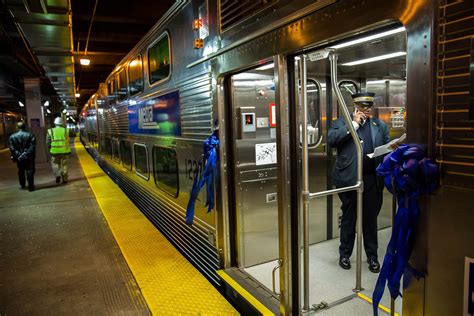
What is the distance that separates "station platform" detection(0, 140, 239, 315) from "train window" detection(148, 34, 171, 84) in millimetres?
2030

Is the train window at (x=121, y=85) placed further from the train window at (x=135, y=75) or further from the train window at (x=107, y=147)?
the train window at (x=107, y=147)

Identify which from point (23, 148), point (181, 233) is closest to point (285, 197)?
point (181, 233)

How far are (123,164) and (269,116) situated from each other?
5008 mm

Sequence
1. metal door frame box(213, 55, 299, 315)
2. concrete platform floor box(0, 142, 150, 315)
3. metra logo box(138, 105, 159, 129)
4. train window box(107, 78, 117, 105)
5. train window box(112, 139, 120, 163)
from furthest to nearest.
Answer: train window box(112, 139, 120, 163) → train window box(107, 78, 117, 105) → metra logo box(138, 105, 159, 129) → concrete platform floor box(0, 142, 150, 315) → metal door frame box(213, 55, 299, 315)

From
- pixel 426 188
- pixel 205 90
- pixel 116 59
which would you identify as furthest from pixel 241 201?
pixel 116 59

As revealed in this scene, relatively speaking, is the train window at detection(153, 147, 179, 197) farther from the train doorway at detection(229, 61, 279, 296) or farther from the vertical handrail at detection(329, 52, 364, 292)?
the vertical handrail at detection(329, 52, 364, 292)

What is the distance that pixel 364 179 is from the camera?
10.1 feet

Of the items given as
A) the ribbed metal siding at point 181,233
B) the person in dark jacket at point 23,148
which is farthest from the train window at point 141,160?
the person in dark jacket at point 23,148

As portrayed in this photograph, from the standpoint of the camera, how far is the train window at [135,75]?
5.05 meters

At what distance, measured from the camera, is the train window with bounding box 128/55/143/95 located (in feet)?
16.6

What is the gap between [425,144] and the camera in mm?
1292

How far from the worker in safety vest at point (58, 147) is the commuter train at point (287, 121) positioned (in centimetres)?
464

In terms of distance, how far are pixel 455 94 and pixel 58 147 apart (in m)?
9.35

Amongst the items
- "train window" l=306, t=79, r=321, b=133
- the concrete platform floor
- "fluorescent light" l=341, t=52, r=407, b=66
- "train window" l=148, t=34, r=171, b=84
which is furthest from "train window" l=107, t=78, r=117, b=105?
"fluorescent light" l=341, t=52, r=407, b=66
